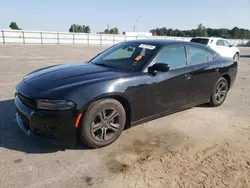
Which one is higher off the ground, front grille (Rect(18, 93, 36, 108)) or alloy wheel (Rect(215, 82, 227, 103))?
front grille (Rect(18, 93, 36, 108))

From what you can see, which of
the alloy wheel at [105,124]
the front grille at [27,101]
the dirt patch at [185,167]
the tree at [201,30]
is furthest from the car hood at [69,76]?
the tree at [201,30]

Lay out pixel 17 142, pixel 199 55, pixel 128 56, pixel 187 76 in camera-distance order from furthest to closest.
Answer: pixel 199 55 → pixel 187 76 → pixel 128 56 → pixel 17 142

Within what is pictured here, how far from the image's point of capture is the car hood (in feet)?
10.4

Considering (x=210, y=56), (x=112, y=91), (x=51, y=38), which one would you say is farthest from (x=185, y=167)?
(x=51, y=38)

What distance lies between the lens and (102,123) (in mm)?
3279

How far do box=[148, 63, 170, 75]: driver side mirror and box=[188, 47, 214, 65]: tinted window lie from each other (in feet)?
3.43

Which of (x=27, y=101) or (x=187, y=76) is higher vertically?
(x=187, y=76)

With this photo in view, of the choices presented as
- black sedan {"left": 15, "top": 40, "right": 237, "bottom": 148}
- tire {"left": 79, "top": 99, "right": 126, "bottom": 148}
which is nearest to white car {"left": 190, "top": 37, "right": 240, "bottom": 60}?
black sedan {"left": 15, "top": 40, "right": 237, "bottom": 148}

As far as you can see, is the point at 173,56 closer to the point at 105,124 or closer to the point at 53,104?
the point at 105,124

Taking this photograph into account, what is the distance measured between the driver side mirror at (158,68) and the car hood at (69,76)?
0.43 metres

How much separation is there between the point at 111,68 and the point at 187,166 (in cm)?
192

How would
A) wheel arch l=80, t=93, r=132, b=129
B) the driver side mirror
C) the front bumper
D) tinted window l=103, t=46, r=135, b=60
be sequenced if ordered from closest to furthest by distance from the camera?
the front bumper
wheel arch l=80, t=93, r=132, b=129
the driver side mirror
tinted window l=103, t=46, r=135, b=60

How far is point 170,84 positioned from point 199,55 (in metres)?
1.23

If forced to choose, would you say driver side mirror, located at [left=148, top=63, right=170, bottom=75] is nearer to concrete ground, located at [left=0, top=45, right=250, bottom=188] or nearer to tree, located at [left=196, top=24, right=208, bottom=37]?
concrete ground, located at [left=0, top=45, right=250, bottom=188]
